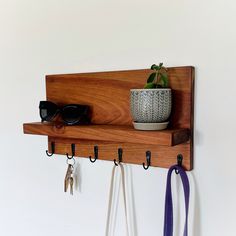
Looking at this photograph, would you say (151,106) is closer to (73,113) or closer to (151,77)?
(151,77)

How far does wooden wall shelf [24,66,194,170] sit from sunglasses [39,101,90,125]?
2 centimetres

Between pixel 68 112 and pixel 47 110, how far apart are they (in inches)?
2.9

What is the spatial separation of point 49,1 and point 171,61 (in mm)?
413

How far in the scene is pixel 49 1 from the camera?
30.2 inches

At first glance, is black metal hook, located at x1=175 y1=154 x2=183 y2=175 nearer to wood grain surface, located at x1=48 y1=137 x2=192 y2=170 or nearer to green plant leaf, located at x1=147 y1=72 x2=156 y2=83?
wood grain surface, located at x1=48 y1=137 x2=192 y2=170

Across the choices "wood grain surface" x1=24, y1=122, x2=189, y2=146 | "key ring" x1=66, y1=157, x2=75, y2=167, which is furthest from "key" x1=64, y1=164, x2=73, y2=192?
"wood grain surface" x1=24, y1=122, x2=189, y2=146

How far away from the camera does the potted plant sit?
54 cm

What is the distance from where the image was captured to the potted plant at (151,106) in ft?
1.79

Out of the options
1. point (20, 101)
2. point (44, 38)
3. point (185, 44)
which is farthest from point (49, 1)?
point (185, 44)

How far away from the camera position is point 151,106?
54 centimetres

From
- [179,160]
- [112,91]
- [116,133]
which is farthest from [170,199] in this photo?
[112,91]

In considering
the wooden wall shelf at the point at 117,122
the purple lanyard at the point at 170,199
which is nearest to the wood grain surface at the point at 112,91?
the wooden wall shelf at the point at 117,122

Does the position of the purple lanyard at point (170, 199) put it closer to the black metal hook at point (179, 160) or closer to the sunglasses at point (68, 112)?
the black metal hook at point (179, 160)

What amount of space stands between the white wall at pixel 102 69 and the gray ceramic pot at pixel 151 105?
8 centimetres
